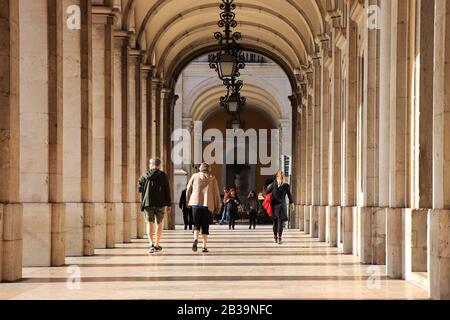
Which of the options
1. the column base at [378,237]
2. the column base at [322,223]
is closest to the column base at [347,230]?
the column base at [378,237]

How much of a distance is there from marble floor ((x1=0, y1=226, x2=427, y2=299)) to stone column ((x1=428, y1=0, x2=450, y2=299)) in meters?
0.48

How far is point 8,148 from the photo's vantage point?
439 inches

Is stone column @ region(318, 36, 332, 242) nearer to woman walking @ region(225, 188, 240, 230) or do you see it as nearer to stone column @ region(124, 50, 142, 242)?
stone column @ region(124, 50, 142, 242)

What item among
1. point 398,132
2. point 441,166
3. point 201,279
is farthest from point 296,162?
point 441,166

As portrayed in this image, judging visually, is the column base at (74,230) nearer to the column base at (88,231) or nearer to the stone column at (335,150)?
the column base at (88,231)

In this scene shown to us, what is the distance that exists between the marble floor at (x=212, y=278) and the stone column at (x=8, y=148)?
375mm

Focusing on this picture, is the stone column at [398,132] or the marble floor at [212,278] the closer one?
the marble floor at [212,278]

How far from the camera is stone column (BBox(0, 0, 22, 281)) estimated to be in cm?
1098

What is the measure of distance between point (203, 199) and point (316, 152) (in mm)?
8547

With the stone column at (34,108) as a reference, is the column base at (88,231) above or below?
below

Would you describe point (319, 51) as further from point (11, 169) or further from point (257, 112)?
point (257, 112)

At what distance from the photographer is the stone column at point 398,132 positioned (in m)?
11.9

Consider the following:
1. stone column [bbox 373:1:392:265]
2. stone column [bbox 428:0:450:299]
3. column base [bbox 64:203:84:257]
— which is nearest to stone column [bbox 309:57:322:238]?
column base [bbox 64:203:84:257]

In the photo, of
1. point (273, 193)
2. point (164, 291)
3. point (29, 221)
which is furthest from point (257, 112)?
point (164, 291)
